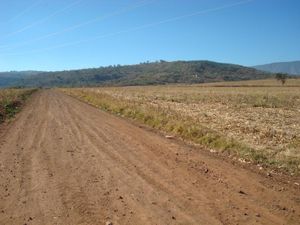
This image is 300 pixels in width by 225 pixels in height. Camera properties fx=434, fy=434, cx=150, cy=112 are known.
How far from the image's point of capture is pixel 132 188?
10.1 meters

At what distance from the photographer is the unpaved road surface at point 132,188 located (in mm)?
8211

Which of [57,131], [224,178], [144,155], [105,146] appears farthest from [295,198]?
[57,131]

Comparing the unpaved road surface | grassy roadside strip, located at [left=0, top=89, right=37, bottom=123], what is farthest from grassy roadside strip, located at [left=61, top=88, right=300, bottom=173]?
grassy roadside strip, located at [left=0, top=89, right=37, bottom=123]

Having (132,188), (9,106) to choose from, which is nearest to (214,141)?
(132,188)

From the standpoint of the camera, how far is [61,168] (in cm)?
1235

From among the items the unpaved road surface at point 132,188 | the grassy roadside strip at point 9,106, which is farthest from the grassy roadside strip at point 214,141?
the grassy roadside strip at point 9,106

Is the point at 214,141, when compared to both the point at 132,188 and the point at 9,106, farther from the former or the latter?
the point at 9,106

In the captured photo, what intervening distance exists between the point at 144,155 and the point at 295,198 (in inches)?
230

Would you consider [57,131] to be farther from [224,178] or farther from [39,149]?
[224,178]

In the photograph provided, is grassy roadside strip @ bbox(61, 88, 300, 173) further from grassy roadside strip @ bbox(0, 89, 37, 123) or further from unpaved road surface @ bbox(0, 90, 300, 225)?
grassy roadside strip @ bbox(0, 89, 37, 123)

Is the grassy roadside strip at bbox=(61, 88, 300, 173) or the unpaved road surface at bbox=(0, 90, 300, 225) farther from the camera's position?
the grassy roadside strip at bbox=(61, 88, 300, 173)

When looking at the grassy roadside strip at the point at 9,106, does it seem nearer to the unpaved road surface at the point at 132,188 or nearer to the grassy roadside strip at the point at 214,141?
the grassy roadside strip at the point at 214,141

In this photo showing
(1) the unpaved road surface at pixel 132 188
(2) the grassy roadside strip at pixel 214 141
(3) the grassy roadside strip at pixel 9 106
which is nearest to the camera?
(1) the unpaved road surface at pixel 132 188

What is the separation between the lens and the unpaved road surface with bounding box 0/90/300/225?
26.9ft
